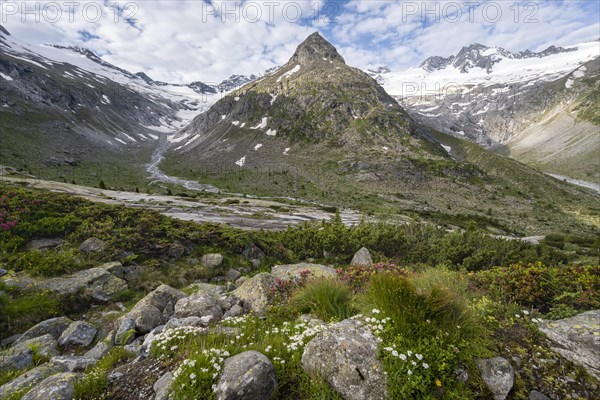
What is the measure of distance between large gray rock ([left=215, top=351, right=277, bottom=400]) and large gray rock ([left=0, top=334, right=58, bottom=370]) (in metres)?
5.83

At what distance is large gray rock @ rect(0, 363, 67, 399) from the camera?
5.23 metres

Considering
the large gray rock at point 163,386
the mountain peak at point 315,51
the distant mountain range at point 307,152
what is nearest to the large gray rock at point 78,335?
the large gray rock at point 163,386

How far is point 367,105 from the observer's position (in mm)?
134500

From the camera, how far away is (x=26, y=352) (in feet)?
23.2

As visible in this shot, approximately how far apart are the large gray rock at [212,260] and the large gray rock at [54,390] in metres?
10.2

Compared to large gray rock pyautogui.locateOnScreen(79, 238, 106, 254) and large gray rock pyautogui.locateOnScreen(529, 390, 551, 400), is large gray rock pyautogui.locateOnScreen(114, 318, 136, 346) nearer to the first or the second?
large gray rock pyautogui.locateOnScreen(79, 238, 106, 254)

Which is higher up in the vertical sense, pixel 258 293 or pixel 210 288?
pixel 258 293

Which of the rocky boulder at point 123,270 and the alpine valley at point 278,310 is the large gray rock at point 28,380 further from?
the rocky boulder at point 123,270

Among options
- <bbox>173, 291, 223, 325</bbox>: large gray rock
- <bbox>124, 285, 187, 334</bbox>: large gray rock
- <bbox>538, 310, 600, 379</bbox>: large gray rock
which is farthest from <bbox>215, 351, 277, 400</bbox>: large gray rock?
<bbox>538, 310, 600, 379</bbox>: large gray rock

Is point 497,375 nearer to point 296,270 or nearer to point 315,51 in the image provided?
point 296,270

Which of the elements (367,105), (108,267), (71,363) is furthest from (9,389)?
(367,105)

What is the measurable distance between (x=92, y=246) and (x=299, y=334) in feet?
43.2

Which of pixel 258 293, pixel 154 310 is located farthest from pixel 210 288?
pixel 258 293

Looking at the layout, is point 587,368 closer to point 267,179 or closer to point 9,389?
point 9,389
